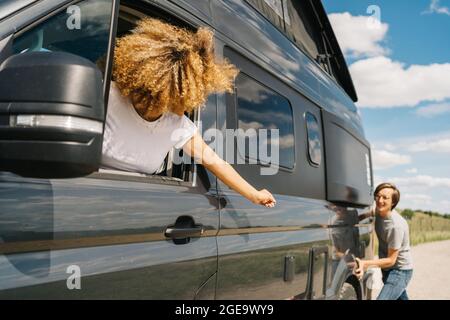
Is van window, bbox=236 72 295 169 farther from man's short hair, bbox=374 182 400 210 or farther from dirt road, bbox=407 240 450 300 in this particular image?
dirt road, bbox=407 240 450 300

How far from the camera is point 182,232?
1989 millimetres

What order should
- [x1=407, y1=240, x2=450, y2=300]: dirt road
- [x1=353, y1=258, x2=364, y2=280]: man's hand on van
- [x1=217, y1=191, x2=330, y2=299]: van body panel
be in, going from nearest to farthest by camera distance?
[x1=217, y1=191, x2=330, y2=299]: van body panel, [x1=353, y1=258, x2=364, y2=280]: man's hand on van, [x1=407, y1=240, x2=450, y2=300]: dirt road

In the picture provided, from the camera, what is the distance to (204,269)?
6.97 ft

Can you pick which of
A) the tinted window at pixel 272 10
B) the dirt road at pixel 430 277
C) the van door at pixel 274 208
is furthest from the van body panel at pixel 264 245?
the dirt road at pixel 430 277

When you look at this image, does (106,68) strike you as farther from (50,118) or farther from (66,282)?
(66,282)

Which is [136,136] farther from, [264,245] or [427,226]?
[427,226]

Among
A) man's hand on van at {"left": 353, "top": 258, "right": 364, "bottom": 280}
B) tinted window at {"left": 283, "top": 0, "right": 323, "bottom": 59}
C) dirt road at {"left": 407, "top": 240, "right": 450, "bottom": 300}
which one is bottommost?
dirt road at {"left": 407, "top": 240, "right": 450, "bottom": 300}

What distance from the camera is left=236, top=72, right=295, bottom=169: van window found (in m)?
2.78

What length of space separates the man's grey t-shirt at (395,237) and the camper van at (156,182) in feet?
4.08

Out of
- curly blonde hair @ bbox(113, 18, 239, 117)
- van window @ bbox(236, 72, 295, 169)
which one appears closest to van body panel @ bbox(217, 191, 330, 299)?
van window @ bbox(236, 72, 295, 169)

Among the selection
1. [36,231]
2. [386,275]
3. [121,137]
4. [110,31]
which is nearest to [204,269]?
[121,137]

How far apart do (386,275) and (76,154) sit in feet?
16.2

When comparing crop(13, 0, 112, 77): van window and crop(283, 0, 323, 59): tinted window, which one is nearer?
crop(13, 0, 112, 77): van window

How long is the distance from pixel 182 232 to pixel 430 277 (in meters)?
13.9
